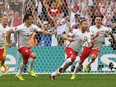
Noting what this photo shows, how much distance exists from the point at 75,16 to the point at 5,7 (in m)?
2.85

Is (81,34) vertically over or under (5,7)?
under

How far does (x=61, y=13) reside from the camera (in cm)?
2234

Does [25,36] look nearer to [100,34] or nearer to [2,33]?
[2,33]

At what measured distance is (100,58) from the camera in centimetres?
2133

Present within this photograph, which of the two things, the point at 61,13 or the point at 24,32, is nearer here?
the point at 24,32

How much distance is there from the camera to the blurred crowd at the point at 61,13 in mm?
21875

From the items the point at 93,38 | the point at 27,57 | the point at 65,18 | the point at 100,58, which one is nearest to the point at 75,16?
the point at 65,18

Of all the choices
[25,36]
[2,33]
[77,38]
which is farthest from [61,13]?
[25,36]

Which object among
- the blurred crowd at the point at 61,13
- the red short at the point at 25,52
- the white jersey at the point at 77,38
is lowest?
the red short at the point at 25,52

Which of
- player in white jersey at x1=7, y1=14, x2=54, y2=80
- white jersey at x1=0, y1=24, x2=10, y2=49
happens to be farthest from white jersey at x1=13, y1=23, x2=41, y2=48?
white jersey at x1=0, y1=24, x2=10, y2=49

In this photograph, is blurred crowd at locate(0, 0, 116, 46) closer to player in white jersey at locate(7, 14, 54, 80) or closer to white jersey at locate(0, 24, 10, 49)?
white jersey at locate(0, 24, 10, 49)

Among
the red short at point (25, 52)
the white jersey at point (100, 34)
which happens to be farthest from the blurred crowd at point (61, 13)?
the red short at point (25, 52)

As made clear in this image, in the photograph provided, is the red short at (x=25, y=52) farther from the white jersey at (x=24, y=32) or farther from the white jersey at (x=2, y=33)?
the white jersey at (x=2, y=33)

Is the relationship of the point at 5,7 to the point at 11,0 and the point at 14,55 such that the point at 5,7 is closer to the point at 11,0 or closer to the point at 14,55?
the point at 11,0
